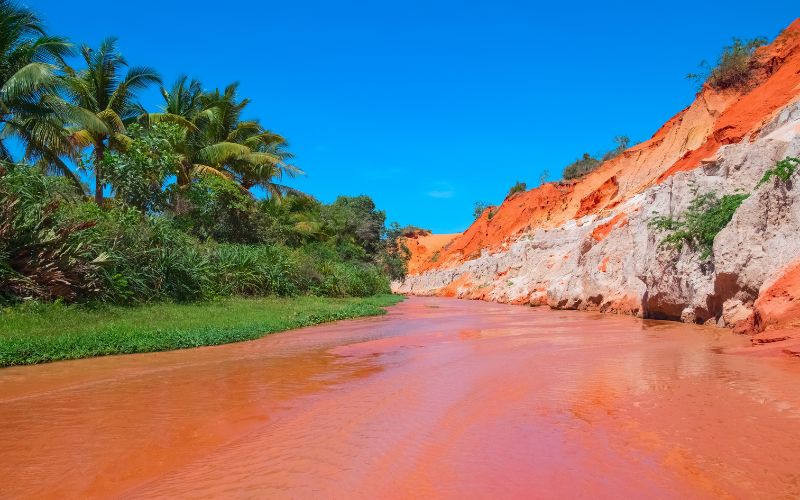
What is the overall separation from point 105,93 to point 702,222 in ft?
69.9

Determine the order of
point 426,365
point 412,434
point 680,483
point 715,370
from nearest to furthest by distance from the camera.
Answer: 1. point 680,483
2. point 412,434
3. point 715,370
4. point 426,365

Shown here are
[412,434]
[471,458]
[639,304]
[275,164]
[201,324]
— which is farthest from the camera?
[275,164]

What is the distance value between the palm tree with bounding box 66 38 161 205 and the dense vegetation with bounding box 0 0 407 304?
0.05m

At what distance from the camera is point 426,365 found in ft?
18.1

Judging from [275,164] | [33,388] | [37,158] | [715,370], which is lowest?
[33,388]

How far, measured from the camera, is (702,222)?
30.1ft

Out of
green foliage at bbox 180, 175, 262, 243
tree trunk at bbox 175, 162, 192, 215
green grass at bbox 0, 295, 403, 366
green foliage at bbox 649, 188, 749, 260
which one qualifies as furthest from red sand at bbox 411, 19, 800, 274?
tree trunk at bbox 175, 162, 192, 215

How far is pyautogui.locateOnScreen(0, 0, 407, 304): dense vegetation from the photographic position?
32.0 ft

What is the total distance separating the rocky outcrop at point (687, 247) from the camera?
7484 mm

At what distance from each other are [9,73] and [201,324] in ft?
36.2

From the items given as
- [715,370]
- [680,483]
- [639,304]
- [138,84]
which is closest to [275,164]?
[138,84]

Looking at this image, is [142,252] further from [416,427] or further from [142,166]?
[416,427]

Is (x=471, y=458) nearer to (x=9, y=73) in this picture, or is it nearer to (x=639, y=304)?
(x=639, y=304)

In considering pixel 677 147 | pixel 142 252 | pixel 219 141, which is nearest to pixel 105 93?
pixel 219 141
